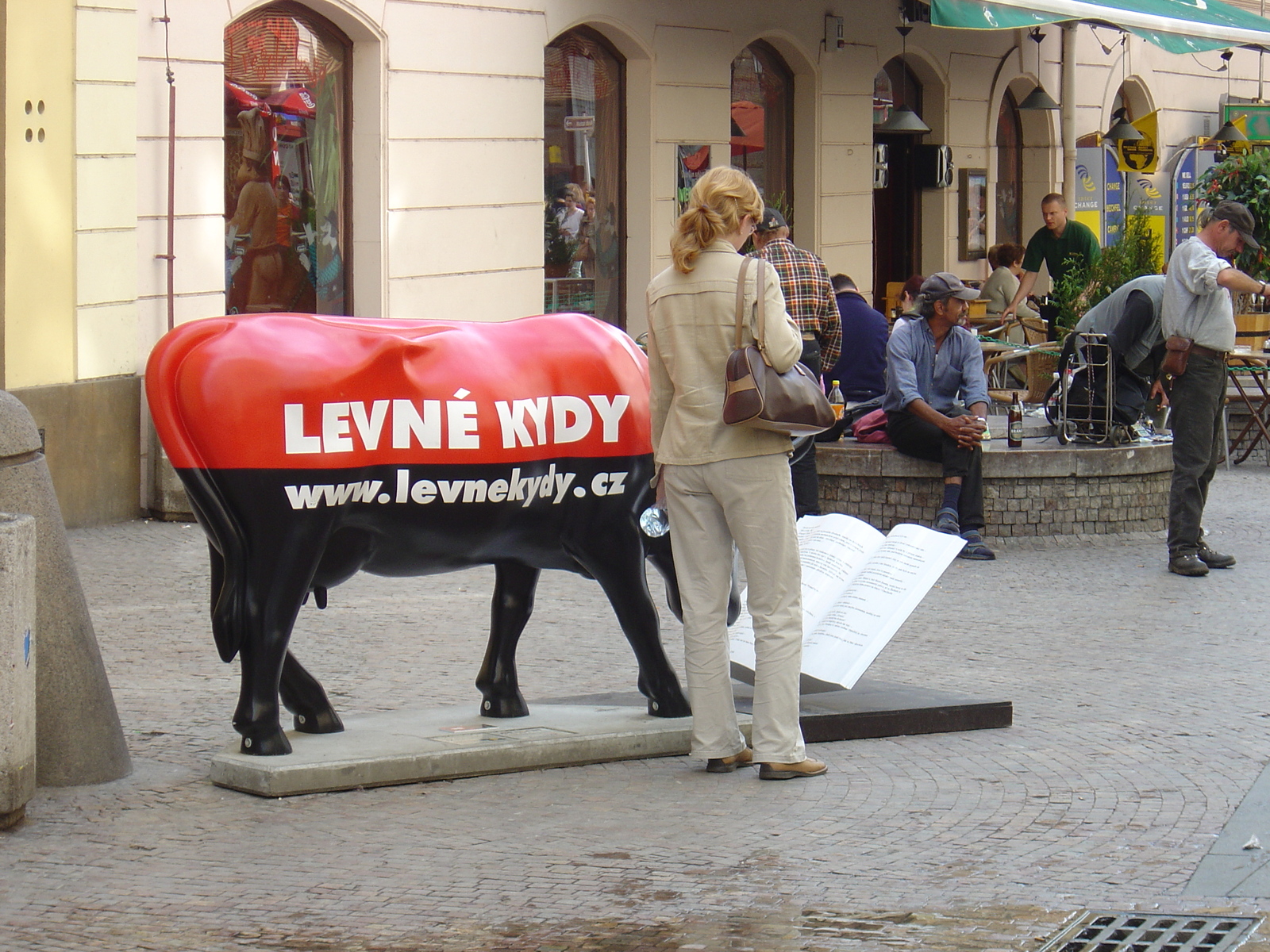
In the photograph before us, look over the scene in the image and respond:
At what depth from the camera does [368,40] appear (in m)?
12.5

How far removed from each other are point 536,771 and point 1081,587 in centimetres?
438

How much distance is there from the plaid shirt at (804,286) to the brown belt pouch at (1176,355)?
1.78 meters

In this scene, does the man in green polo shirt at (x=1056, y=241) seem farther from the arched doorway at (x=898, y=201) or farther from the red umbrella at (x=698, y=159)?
the red umbrella at (x=698, y=159)

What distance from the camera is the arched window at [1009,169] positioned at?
20547mm

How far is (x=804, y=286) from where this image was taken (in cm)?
982

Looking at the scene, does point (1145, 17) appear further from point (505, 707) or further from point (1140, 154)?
point (505, 707)

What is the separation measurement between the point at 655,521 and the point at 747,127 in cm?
1119

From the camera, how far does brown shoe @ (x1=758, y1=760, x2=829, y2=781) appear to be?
548 cm

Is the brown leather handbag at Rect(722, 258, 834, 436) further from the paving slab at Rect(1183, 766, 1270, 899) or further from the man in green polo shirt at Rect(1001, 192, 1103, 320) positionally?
the man in green polo shirt at Rect(1001, 192, 1103, 320)

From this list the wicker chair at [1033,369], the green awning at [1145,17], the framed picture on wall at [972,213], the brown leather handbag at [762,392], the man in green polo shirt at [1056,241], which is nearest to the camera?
the brown leather handbag at [762,392]

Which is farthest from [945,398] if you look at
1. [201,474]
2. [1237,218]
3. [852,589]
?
[201,474]

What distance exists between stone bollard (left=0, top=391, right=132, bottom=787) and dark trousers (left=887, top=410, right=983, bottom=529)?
5.67 meters

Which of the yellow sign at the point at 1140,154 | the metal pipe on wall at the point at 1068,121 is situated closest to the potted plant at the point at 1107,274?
the metal pipe on wall at the point at 1068,121

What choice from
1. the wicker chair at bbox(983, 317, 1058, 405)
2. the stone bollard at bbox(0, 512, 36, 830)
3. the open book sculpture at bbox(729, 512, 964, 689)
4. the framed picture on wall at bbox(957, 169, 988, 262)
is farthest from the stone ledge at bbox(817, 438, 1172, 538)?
the framed picture on wall at bbox(957, 169, 988, 262)
